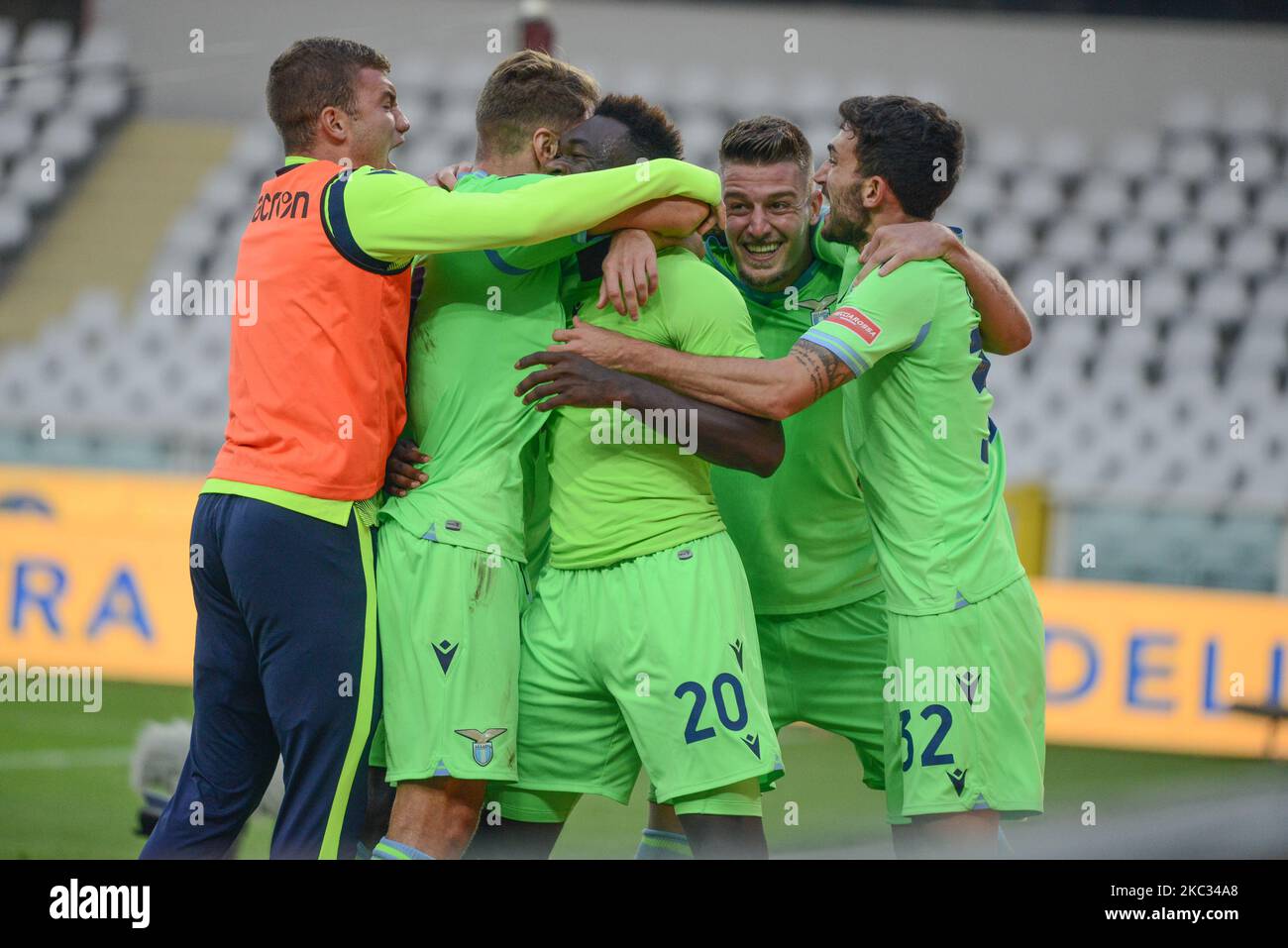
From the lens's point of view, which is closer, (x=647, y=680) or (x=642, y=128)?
(x=647, y=680)

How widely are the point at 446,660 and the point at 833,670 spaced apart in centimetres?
120

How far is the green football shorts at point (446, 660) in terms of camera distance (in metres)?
3.62

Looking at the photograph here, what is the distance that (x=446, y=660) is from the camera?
11.9ft

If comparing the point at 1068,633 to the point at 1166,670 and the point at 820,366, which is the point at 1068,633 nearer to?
the point at 1166,670

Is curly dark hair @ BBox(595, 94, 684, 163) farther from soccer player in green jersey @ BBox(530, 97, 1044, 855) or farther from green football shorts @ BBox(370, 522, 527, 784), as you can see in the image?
green football shorts @ BBox(370, 522, 527, 784)

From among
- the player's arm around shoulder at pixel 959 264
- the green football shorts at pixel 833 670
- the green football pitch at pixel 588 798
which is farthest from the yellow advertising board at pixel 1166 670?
the player's arm around shoulder at pixel 959 264

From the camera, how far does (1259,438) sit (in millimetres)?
14055

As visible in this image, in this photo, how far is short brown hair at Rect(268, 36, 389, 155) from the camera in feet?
12.3

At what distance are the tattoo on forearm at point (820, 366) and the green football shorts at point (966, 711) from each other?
2.07 ft

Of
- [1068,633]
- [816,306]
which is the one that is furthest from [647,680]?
[1068,633]

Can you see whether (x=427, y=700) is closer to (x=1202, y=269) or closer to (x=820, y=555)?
(x=820, y=555)

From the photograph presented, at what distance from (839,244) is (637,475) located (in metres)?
1.00

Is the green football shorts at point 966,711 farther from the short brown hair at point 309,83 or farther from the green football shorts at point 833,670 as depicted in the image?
the short brown hair at point 309,83

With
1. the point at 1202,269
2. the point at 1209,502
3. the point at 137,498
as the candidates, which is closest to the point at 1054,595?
the point at 1209,502
